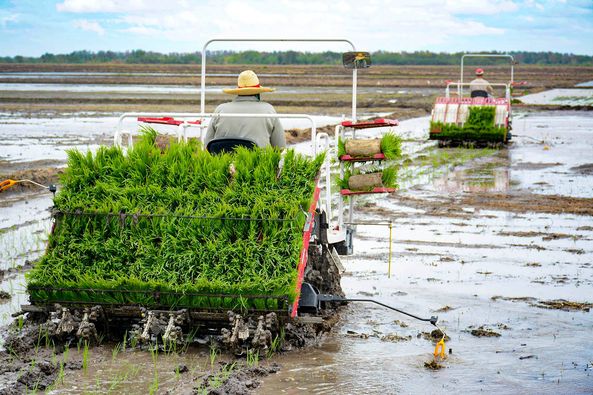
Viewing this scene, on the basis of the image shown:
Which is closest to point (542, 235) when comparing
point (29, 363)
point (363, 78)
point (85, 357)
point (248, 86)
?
point (248, 86)

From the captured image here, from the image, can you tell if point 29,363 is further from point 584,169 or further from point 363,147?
point 584,169

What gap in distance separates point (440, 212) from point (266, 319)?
8.52 meters

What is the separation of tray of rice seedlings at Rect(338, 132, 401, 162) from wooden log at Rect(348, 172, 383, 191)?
0.19 meters

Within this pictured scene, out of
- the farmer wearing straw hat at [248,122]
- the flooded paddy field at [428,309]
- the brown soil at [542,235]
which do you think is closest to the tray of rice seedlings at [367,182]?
the farmer wearing straw hat at [248,122]

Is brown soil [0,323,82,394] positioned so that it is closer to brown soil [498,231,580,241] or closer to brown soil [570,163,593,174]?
brown soil [498,231,580,241]

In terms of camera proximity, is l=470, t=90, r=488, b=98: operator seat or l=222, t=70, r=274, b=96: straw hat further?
l=470, t=90, r=488, b=98: operator seat

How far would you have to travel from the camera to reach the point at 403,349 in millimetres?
8281

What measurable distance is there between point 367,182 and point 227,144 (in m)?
1.58

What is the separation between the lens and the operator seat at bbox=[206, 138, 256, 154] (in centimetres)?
908

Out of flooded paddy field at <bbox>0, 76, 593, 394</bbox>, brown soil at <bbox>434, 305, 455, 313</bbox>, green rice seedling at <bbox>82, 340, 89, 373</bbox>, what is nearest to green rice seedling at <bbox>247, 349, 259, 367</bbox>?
flooded paddy field at <bbox>0, 76, 593, 394</bbox>

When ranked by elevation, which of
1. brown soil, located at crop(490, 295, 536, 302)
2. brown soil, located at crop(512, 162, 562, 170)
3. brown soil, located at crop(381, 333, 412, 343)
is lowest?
brown soil, located at crop(381, 333, 412, 343)

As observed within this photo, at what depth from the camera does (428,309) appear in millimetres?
9594

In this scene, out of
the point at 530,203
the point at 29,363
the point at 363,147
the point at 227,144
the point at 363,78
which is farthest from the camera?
the point at 363,78

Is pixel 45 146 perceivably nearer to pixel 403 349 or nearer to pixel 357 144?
pixel 357 144
